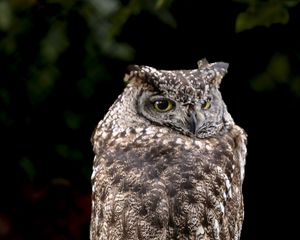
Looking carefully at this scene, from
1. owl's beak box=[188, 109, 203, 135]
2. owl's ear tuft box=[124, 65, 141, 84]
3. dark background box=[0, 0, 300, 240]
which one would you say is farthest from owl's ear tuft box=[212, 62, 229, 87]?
dark background box=[0, 0, 300, 240]

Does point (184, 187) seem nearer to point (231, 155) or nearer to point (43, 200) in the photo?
point (231, 155)

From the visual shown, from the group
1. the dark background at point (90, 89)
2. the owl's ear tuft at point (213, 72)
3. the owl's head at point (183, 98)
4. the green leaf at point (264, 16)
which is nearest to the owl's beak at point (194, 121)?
the owl's head at point (183, 98)

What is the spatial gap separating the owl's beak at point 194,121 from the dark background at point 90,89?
1619 mm

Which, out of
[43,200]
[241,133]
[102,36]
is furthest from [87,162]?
[241,133]

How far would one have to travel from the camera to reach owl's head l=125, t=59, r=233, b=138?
14.5 feet

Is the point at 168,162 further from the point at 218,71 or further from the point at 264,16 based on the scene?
the point at 264,16

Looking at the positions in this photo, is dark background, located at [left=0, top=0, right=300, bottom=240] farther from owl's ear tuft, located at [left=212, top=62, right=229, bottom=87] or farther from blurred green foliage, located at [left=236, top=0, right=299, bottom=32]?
owl's ear tuft, located at [left=212, top=62, right=229, bottom=87]

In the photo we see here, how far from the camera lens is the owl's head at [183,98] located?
4.41 metres

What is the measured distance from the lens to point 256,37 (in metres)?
6.44

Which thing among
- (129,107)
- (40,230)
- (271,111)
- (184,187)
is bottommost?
(184,187)

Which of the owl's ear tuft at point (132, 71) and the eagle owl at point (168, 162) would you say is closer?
the eagle owl at point (168, 162)

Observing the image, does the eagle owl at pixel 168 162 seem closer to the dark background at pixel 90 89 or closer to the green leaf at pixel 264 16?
the green leaf at pixel 264 16

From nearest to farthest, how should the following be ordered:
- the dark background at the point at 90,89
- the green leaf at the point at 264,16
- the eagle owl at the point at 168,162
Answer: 1. the eagle owl at the point at 168,162
2. the green leaf at the point at 264,16
3. the dark background at the point at 90,89

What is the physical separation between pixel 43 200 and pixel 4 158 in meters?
0.30
